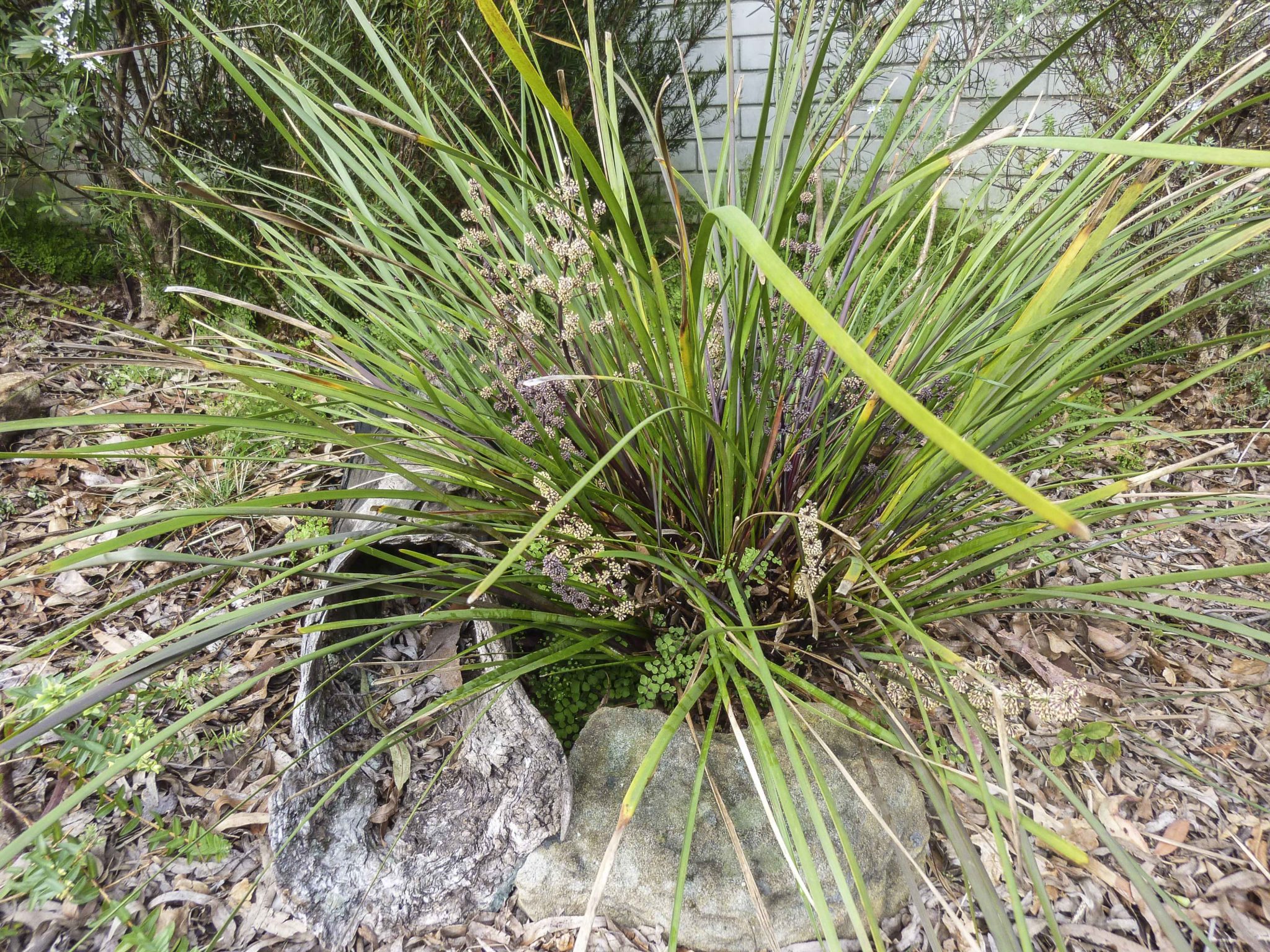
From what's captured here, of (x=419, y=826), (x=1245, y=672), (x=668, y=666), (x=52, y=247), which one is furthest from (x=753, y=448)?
(x=52, y=247)

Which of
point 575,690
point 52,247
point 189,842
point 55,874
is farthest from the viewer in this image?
point 52,247

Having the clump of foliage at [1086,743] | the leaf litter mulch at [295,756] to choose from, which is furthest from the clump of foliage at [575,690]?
the clump of foliage at [1086,743]

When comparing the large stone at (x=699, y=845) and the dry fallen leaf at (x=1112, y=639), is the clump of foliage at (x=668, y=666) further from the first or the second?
the dry fallen leaf at (x=1112, y=639)

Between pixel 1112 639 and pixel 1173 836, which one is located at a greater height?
pixel 1112 639

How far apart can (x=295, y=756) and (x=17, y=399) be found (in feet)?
5.94

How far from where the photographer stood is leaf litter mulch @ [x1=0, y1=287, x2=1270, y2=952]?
1203 millimetres

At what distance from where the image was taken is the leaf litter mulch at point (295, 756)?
1203 millimetres

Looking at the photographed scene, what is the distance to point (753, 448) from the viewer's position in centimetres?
122

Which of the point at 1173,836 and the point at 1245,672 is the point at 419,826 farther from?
the point at 1245,672

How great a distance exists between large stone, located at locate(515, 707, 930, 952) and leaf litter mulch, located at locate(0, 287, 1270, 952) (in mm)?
67

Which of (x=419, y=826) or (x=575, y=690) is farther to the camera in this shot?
(x=575, y=690)

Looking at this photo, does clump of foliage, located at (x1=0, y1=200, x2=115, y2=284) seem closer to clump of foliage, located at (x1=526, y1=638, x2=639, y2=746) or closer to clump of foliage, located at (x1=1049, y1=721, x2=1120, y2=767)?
clump of foliage, located at (x1=526, y1=638, x2=639, y2=746)

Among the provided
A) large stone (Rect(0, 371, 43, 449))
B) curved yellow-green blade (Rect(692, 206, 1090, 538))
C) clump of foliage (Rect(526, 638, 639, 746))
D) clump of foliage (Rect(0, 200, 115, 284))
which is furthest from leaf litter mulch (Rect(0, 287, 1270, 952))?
clump of foliage (Rect(0, 200, 115, 284))

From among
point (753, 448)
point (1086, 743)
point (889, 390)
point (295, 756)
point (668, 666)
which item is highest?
point (889, 390)
